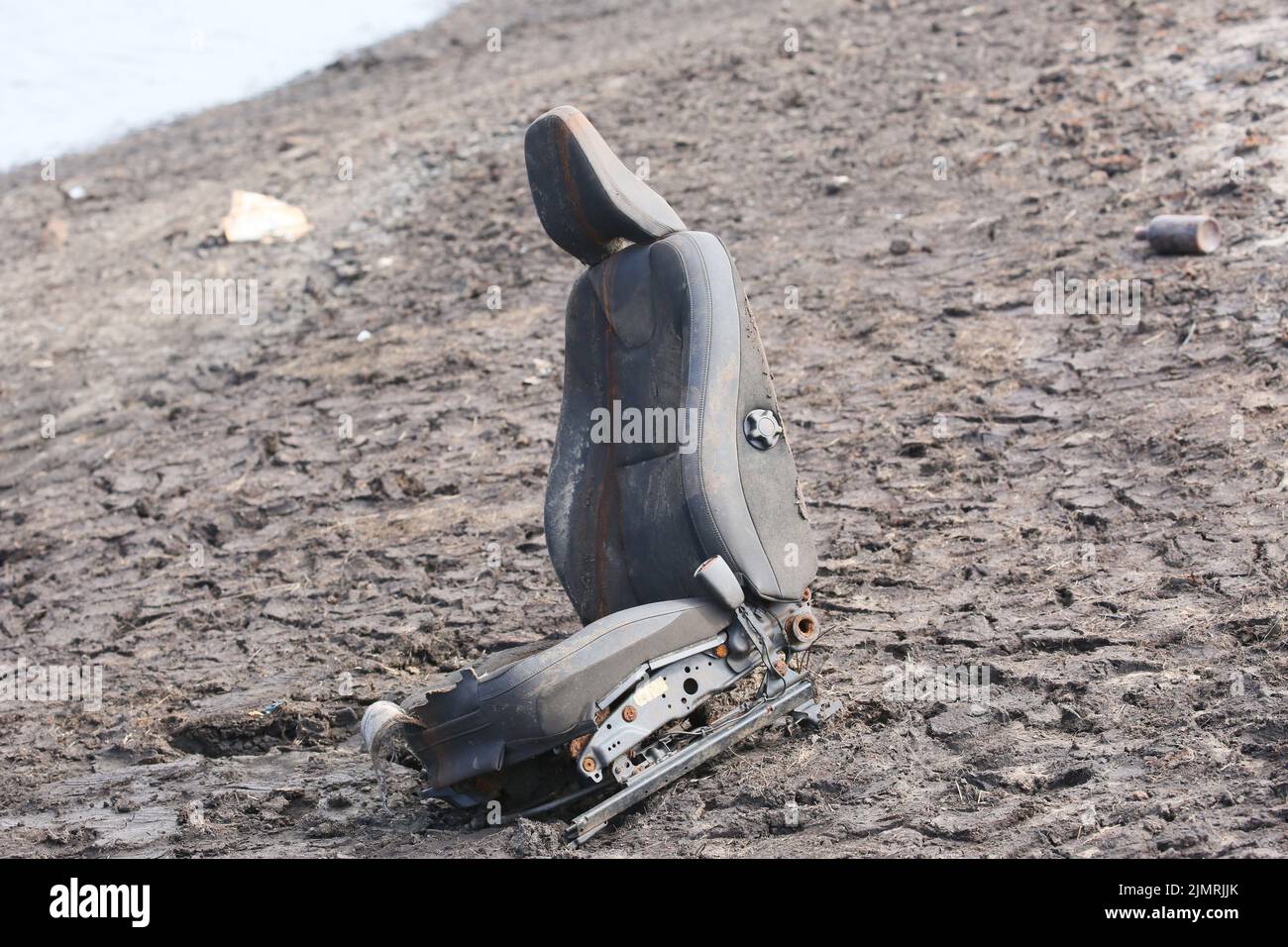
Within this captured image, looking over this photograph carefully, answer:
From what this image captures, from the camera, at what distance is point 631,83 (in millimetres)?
11359

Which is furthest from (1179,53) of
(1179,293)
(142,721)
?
(142,721)

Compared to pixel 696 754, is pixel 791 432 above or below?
above

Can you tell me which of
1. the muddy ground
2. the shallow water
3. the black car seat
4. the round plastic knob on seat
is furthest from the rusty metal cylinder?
the shallow water

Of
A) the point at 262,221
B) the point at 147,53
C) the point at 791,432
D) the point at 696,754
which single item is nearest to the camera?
the point at 696,754

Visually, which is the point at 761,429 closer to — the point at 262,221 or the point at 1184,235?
the point at 1184,235

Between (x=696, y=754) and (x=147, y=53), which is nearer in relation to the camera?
(x=696, y=754)

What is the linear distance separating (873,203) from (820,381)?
2260mm

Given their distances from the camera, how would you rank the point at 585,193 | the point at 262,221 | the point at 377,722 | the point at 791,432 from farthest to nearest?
the point at 262,221, the point at 791,432, the point at 585,193, the point at 377,722

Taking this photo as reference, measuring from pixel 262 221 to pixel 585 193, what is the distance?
6863 mm

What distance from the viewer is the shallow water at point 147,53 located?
14.5 meters

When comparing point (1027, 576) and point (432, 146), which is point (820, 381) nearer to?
point (1027, 576)

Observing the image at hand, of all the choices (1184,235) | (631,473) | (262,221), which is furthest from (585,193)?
(262,221)

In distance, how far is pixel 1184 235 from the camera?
7137 mm

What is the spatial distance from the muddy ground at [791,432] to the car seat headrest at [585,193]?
5.52ft
